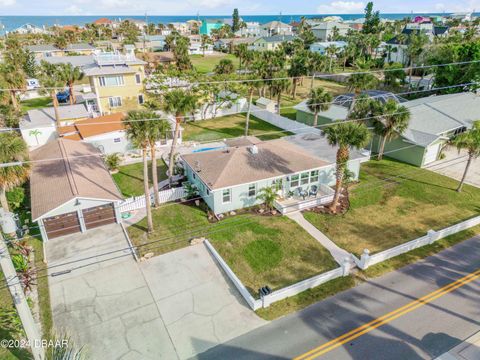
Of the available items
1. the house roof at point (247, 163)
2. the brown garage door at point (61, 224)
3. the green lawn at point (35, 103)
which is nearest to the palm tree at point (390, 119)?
the house roof at point (247, 163)

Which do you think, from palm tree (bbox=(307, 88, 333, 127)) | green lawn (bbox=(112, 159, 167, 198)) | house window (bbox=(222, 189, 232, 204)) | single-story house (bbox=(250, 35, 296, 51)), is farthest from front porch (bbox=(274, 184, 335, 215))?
single-story house (bbox=(250, 35, 296, 51))

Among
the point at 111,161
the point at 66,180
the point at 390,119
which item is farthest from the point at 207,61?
the point at 66,180

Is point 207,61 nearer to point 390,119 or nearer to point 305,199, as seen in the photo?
point 390,119

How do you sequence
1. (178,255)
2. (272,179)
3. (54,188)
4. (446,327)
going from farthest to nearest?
(272,179)
(54,188)
(178,255)
(446,327)

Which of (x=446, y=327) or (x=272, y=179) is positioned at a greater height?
(x=272, y=179)

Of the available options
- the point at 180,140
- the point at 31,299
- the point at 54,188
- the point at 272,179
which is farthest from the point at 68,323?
the point at 180,140

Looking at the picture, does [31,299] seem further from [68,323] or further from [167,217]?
[167,217]
